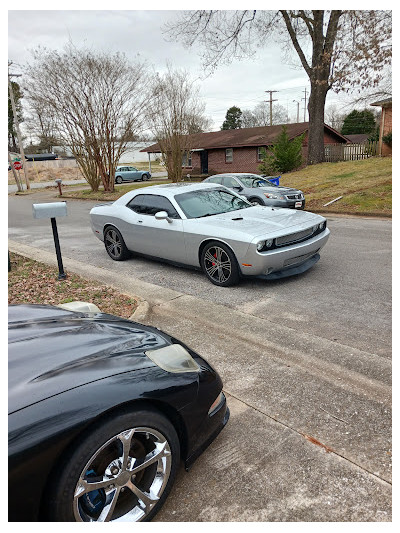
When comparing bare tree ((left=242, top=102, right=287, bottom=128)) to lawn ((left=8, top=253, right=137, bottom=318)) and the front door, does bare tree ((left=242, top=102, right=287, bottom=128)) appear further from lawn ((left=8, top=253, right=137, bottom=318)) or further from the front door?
lawn ((left=8, top=253, right=137, bottom=318))

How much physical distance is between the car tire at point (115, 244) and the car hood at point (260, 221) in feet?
6.61

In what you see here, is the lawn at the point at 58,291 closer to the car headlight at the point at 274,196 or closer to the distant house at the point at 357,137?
the car headlight at the point at 274,196

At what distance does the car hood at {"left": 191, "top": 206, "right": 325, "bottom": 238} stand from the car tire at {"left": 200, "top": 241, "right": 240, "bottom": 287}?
0.88 feet

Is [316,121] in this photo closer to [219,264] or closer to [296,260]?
[296,260]

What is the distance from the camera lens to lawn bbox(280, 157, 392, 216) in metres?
12.8

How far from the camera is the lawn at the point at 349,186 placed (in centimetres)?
1281

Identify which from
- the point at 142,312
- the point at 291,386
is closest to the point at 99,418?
the point at 291,386

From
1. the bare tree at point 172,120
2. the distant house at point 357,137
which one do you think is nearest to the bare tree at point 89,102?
the bare tree at point 172,120

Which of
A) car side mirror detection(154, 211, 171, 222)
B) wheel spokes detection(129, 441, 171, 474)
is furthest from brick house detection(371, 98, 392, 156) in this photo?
wheel spokes detection(129, 441, 171, 474)

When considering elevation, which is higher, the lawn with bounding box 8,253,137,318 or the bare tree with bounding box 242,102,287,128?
the bare tree with bounding box 242,102,287,128

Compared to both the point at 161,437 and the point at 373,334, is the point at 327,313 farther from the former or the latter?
the point at 161,437

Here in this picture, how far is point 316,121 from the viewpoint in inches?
924

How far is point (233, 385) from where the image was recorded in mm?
3168

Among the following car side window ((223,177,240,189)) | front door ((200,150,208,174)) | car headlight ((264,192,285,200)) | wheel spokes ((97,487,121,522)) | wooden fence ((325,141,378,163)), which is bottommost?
wheel spokes ((97,487,121,522))
